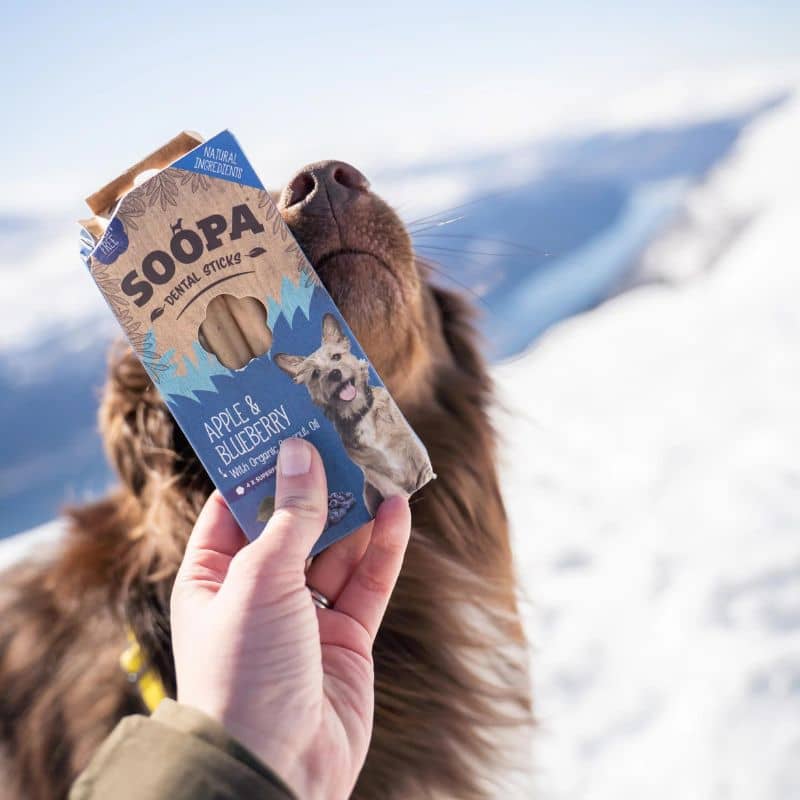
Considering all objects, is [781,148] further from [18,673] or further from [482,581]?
[18,673]

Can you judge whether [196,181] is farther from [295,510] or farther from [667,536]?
[667,536]

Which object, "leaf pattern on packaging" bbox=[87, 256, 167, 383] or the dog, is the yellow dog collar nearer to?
the dog

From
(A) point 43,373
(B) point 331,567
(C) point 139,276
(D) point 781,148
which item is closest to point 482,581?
(B) point 331,567

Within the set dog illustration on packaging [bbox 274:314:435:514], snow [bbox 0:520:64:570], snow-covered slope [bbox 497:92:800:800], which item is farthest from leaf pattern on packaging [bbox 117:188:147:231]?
snow-covered slope [bbox 497:92:800:800]

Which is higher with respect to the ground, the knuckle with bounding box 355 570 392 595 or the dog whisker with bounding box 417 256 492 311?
the dog whisker with bounding box 417 256 492 311

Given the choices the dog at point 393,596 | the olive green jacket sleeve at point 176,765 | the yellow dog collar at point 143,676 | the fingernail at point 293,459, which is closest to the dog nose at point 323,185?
the dog at point 393,596

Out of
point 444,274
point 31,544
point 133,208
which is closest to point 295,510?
point 133,208

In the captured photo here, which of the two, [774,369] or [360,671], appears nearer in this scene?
[360,671]

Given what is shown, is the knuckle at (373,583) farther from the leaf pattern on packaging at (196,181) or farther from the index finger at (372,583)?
the leaf pattern on packaging at (196,181)
